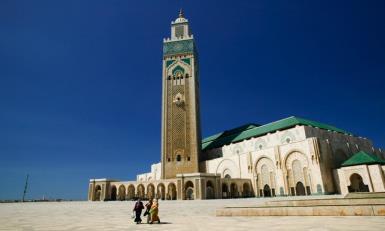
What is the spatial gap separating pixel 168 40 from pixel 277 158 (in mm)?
27699

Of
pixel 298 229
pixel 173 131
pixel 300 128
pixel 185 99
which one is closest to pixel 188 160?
pixel 173 131

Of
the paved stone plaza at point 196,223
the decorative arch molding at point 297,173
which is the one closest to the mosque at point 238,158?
the decorative arch molding at point 297,173

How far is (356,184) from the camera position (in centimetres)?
2688

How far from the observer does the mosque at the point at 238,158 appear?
27281 millimetres

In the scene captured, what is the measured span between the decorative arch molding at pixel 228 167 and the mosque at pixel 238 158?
0.14 metres

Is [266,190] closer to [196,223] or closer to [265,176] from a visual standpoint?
[265,176]

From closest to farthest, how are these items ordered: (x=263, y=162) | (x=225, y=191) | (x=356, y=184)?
(x=356, y=184) < (x=263, y=162) < (x=225, y=191)

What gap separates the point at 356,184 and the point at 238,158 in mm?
14249

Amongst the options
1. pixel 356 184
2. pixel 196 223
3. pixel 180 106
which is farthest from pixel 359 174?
pixel 180 106

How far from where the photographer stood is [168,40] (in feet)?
Result: 153

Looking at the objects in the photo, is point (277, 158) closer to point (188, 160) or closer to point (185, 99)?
point (188, 160)

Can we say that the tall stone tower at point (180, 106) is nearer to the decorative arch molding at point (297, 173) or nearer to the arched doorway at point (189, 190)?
the arched doorway at point (189, 190)

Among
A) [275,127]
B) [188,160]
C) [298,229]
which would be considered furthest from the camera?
[188,160]

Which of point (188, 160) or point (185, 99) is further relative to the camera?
point (185, 99)
